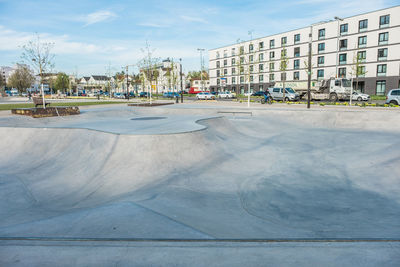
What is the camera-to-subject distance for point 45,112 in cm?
1525

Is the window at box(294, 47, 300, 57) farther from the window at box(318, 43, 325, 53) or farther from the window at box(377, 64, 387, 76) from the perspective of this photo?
the window at box(377, 64, 387, 76)

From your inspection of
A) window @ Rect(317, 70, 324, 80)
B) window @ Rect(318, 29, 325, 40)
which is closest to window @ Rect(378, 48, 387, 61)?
window @ Rect(317, 70, 324, 80)

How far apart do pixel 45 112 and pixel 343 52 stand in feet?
173

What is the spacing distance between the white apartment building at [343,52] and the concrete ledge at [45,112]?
2263cm

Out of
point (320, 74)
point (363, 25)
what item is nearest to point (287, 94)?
point (320, 74)

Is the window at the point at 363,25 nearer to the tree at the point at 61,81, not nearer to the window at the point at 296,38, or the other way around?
the window at the point at 296,38

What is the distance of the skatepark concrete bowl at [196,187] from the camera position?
12.1 feet

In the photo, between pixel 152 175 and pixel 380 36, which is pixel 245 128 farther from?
pixel 380 36

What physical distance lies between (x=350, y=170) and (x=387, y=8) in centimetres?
4941

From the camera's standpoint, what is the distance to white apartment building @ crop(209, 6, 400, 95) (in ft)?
145

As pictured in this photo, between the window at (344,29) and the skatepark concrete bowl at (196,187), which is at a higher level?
the window at (344,29)

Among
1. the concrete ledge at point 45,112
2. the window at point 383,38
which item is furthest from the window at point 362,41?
the concrete ledge at point 45,112

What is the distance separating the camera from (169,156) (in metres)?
7.52

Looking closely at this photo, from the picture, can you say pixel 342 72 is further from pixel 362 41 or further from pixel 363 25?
pixel 363 25
